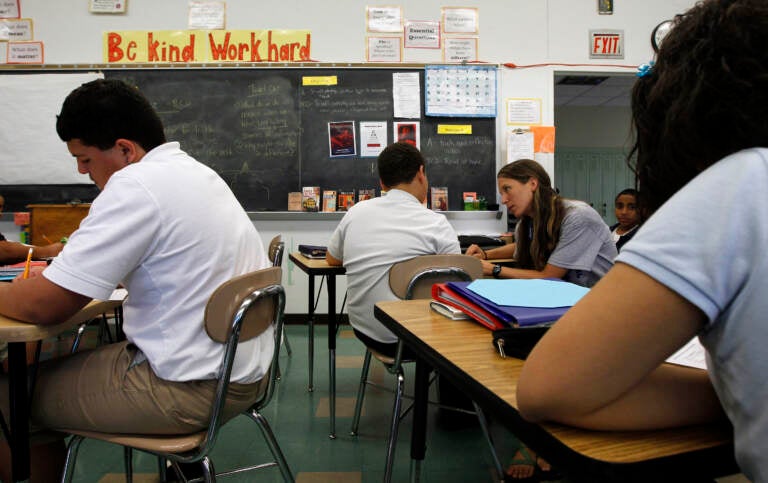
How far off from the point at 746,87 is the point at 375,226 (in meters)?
1.52

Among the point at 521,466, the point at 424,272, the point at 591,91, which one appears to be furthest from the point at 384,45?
the point at 591,91

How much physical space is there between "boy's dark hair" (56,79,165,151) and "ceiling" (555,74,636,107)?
594 centimetres

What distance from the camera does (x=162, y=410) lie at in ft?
3.47

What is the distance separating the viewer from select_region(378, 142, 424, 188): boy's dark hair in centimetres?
207

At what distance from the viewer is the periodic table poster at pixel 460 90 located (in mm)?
3988

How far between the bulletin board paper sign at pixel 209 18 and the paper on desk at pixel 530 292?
3.82 meters

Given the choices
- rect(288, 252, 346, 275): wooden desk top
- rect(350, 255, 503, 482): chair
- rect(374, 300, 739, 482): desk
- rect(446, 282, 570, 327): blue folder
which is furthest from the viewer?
rect(288, 252, 346, 275): wooden desk top

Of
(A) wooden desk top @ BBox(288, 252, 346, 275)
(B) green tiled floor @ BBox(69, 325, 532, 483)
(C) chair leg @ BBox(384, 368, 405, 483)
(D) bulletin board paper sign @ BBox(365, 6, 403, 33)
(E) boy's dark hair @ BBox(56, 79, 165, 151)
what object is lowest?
(B) green tiled floor @ BBox(69, 325, 532, 483)

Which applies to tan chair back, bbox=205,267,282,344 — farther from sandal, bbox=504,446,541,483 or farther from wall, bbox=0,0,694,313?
wall, bbox=0,0,694,313

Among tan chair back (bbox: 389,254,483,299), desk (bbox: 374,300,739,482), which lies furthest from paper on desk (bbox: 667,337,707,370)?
tan chair back (bbox: 389,254,483,299)

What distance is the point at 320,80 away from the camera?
4016mm

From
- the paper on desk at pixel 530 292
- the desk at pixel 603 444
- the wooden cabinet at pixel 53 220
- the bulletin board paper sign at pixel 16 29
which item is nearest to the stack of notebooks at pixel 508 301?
the paper on desk at pixel 530 292

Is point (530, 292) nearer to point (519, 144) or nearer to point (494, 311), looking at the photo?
point (494, 311)

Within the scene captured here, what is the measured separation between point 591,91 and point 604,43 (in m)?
3.19
